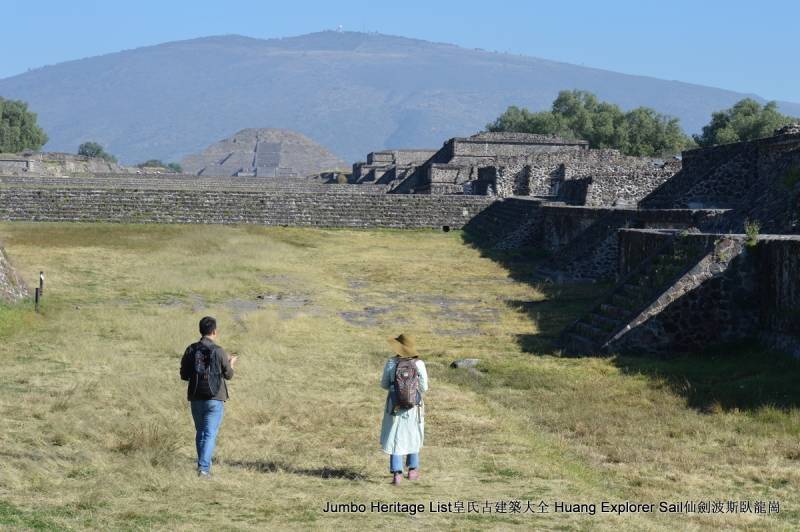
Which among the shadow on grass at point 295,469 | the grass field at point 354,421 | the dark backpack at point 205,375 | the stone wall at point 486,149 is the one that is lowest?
the shadow on grass at point 295,469

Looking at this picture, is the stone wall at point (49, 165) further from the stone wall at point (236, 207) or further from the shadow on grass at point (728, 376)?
the shadow on grass at point (728, 376)

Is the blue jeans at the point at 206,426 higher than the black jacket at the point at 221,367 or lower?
lower

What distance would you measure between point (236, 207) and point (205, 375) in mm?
34313

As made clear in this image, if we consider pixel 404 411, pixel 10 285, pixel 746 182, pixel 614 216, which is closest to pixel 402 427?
pixel 404 411

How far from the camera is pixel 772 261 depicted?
15.1 metres

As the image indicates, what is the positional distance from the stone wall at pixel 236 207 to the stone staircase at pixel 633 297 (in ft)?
86.2

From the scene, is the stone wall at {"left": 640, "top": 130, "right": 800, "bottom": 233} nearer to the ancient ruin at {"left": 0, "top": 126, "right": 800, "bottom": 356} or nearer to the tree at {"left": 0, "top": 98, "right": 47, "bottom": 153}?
the ancient ruin at {"left": 0, "top": 126, "right": 800, "bottom": 356}

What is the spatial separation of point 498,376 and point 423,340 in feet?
11.6

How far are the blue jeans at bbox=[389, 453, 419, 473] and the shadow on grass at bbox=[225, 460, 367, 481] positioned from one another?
1.20ft

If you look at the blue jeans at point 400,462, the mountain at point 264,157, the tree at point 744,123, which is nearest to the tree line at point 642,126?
the tree at point 744,123

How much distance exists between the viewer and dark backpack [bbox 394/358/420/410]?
30.7 ft

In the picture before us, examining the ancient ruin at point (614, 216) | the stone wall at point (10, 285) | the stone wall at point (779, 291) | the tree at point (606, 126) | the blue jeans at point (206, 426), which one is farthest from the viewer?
the tree at point (606, 126)

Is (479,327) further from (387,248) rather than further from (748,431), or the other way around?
(387,248)

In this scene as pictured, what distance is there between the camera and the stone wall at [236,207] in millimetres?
41281
